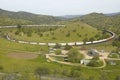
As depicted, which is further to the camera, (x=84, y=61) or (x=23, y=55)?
(x=23, y=55)

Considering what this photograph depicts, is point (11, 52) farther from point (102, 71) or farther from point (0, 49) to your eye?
point (102, 71)

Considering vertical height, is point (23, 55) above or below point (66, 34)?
below

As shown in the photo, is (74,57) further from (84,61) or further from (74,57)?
(84,61)

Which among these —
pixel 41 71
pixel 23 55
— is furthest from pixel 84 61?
pixel 23 55

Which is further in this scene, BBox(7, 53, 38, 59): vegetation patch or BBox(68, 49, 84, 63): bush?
BBox(7, 53, 38, 59): vegetation patch

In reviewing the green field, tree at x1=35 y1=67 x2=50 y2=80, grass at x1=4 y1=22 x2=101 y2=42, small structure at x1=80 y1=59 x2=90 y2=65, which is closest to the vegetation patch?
the green field

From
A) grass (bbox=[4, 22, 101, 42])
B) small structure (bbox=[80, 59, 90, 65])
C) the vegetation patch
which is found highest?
grass (bbox=[4, 22, 101, 42])

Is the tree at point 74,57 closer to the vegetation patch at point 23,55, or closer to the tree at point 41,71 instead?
the vegetation patch at point 23,55

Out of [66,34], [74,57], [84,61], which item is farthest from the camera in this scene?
[66,34]

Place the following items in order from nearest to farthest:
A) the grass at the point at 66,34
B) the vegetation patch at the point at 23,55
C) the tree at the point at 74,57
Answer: the tree at the point at 74,57
the vegetation patch at the point at 23,55
the grass at the point at 66,34

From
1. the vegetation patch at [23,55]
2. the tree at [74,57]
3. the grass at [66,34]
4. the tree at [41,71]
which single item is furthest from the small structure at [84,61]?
the grass at [66,34]

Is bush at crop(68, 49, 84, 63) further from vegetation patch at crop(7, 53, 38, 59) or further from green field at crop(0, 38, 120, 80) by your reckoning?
vegetation patch at crop(7, 53, 38, 59)

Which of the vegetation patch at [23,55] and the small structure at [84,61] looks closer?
the small structure at [84,61]
